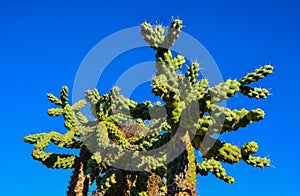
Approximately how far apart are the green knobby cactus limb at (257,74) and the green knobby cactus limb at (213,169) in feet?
5.33

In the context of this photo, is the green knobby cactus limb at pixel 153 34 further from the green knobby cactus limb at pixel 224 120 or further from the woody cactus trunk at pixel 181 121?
the green knobby cactus limb at pixel 224 120

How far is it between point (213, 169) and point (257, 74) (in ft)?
6.44

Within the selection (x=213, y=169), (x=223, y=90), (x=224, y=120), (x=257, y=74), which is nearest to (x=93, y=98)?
(x=213, y=169)

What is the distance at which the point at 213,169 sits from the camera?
736 centimetres

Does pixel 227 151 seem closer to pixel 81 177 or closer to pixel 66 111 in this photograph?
pixel 81 177

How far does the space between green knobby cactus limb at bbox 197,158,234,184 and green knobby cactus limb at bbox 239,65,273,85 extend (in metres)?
1.63

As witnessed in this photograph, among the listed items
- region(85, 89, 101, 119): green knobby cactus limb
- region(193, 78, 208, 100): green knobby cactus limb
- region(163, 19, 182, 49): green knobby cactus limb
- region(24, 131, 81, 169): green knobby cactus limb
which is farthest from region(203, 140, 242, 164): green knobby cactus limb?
region(24, 131, 81, 169): green knobby cactus limb

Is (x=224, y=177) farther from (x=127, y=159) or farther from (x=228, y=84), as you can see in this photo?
(x=127, y=159)

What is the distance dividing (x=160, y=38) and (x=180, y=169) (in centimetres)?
229

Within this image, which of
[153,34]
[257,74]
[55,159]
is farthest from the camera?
[55,159]

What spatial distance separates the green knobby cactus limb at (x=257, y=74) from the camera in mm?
6848

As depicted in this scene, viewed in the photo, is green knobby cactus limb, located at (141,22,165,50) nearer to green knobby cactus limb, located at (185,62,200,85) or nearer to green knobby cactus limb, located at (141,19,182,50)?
green knobby cactus limb, located at (141,19,182,50)

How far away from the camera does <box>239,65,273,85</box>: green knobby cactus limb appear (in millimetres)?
6848

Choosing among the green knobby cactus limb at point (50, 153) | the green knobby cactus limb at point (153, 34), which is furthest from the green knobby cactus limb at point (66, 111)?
the green knobby cactus limb at point (153, 34)
